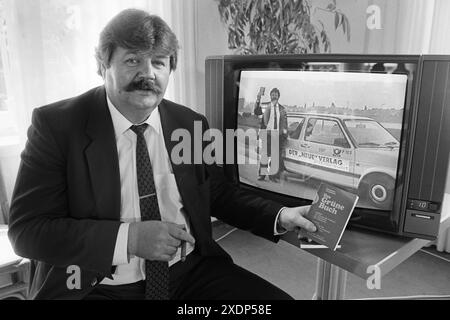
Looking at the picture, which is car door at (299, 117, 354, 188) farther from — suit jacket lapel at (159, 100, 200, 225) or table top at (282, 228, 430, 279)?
suit jacket lapel at (159, 100, 200, 225)

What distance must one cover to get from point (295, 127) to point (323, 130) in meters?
→ 0.10

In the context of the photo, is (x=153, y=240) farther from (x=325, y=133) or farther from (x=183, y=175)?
(x=325, y=133)

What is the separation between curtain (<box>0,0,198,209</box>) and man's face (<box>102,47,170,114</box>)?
3.36 ft

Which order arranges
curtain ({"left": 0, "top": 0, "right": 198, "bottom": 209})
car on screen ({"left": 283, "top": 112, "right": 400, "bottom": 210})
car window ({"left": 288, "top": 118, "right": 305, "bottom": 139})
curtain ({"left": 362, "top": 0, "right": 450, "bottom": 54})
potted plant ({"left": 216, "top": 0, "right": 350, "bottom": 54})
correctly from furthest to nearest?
curtain ({"left": 362, "top": 0, "right": 450, "bottom": 54})
potted plant ({"left": 216, "top": 0, "right": 350, "bottom": 54})
curtain ({"left": 0, "top": 0, "right": 198, "bottom": 209})
car window ({"left": 288, "top": 118, "right": 305, "bottom": 139})
car on screen ({"left": 283, "top": 112, "right": 400, "bottom": 210})

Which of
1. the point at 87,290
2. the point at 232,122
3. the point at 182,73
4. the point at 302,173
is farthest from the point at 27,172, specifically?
the point at 182,73

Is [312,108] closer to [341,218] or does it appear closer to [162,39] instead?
[341,218]

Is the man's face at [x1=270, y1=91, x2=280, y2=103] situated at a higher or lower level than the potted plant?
lower

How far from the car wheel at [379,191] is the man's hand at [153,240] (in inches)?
23.4

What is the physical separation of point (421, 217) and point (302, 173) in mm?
387

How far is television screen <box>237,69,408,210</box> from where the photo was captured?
116 centimetres

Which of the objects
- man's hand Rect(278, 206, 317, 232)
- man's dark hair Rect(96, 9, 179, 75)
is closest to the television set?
man's hand Rect(278, 206, 317, 232)

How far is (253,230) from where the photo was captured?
53.7 inches

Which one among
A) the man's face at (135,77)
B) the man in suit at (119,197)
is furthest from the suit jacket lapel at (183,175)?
the man's face at (135,77)

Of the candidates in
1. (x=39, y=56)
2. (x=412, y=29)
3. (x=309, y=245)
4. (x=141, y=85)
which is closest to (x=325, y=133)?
(x=309, y=245)
